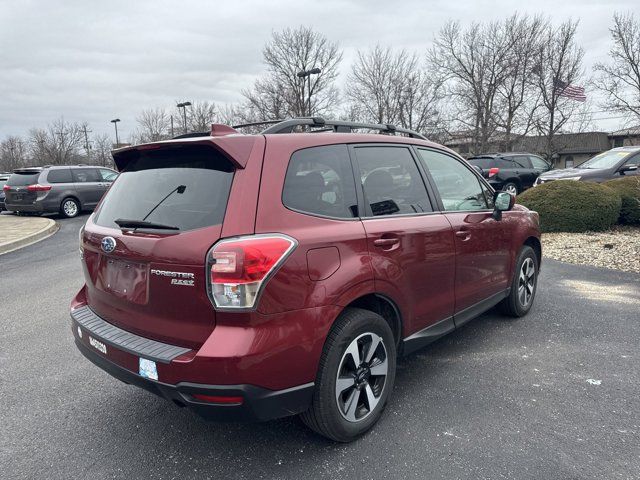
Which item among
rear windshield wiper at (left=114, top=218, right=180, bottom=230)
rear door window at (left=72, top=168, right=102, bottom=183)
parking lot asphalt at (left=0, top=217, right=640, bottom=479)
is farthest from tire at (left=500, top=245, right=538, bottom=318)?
rear door window at (left=72, top=168, right=102, bottom=183)

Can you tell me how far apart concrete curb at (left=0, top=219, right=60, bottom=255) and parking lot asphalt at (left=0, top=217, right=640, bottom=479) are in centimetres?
647

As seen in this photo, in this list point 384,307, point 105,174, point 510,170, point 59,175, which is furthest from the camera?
point 105,174

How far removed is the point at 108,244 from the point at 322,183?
4.21 ft

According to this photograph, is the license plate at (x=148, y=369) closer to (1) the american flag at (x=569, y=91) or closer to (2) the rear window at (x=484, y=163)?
(2) the rear window at (x=484, y=163)

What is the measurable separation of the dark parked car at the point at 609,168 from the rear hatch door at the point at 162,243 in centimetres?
1223

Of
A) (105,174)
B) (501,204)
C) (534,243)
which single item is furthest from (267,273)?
(105,174)

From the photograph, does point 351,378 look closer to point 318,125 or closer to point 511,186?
point 318,125

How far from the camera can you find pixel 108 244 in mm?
2582

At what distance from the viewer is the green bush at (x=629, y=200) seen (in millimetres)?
9312

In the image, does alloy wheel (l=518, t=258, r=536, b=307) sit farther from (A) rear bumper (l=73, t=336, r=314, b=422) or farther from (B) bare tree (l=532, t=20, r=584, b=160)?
(B) bare tree (l=532, t=20, r=584, b=160)

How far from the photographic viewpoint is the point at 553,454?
8.22 feet

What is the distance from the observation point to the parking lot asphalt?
2438mm

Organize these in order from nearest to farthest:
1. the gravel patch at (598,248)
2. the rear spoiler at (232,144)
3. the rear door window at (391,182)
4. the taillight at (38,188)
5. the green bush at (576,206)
Answer: the rear spoiler at (232,144)
the rear door window at (391,182)
the gravel patch at (598,248)
the green bush at (576,206)
the taillight at (38,188)

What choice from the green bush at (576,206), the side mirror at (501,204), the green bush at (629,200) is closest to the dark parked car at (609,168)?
the green bush at (629,200)
